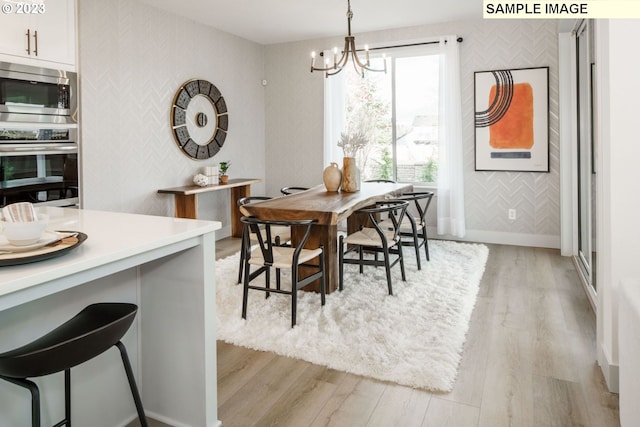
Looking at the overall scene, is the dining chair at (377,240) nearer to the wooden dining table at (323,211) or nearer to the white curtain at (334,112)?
the wooden dining table at (323,211)

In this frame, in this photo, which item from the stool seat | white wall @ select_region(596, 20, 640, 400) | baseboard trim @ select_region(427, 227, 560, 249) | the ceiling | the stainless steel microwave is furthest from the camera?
baseboard trim @ select_region(427, 227, 560, 249)

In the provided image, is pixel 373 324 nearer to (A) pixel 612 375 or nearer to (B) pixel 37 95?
(A) pixel 612 375

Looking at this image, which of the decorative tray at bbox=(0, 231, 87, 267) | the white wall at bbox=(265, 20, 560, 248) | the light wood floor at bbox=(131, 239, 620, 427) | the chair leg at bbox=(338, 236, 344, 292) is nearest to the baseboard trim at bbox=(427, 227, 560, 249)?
the white wall at bbox=(265, 20, 560, 248)

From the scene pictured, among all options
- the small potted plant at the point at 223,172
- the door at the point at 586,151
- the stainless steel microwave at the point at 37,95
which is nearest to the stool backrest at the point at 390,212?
the door at the point at 586,151

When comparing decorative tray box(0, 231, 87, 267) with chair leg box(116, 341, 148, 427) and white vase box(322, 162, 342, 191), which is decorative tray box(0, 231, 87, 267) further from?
white vase box(322, 162, 342, 191)

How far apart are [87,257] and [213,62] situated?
15.4ft

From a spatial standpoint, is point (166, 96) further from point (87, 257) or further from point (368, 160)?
point (87, 257)

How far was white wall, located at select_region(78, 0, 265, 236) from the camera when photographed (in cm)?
409

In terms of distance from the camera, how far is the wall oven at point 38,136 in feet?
11.0

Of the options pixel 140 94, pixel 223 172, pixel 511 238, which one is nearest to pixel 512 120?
pixel 511 238

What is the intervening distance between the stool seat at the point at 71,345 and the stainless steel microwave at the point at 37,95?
2.53 meters

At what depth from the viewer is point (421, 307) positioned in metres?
3.24

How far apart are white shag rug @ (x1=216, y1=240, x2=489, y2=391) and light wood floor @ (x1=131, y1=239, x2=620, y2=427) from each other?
0.28 feet

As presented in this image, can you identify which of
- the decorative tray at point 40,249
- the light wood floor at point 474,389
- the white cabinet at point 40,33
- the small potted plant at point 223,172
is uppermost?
the white cabinet at point 40,33
